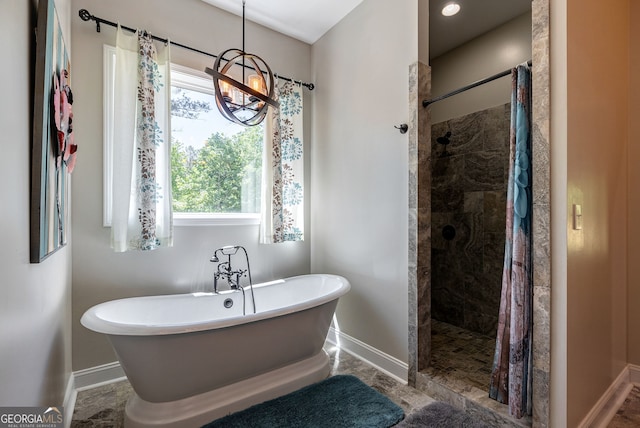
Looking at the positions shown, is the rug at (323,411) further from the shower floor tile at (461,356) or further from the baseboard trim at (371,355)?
the shower floor tile at (461,356)

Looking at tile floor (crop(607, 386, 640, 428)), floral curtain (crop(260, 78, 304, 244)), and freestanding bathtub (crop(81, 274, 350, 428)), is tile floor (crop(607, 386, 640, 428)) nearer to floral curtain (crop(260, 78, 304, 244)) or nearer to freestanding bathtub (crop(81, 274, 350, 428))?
freestanding bathtub (crop(81, 274, 350, 428))

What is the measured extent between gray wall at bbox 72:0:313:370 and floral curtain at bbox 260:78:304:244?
20cm

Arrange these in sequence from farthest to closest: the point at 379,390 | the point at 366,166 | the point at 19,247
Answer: the point at 366,166, the point at 379,390, the point at 19,247

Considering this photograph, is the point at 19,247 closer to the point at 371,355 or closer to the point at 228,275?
the point at 228,275

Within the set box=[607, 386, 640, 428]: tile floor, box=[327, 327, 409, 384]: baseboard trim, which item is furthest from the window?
box=[607, 386, 640, 428]: tile floor

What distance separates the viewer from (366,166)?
248cm

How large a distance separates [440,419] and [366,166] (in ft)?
5.76

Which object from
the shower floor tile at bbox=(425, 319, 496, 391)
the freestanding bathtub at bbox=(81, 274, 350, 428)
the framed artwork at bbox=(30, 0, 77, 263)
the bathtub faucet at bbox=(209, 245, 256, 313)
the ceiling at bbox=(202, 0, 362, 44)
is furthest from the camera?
the ceiling at bbox=(202, 0, 362, 44)

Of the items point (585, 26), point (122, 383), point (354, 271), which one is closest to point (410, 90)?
point (585, 26)

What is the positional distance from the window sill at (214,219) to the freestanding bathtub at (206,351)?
0.57 metres

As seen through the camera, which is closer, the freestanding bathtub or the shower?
the freestanding bathtub

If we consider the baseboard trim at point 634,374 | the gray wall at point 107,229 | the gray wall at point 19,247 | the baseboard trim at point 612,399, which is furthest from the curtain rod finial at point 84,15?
the baseboard trim at point 634,374

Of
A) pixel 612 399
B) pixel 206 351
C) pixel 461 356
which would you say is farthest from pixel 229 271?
pixel 612 399

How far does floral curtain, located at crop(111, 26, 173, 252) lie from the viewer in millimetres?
2049
